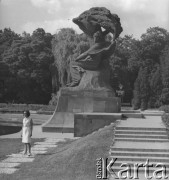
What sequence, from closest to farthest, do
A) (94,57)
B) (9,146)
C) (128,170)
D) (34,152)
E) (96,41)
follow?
(128,170) < (34,152) < (9,146) < (94,57) < (96,41)

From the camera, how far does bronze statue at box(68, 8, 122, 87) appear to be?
62.1 feet

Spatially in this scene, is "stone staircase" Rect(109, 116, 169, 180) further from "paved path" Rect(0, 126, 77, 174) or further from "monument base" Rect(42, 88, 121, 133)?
"monument base" Rect(42, 88, 121, 133)

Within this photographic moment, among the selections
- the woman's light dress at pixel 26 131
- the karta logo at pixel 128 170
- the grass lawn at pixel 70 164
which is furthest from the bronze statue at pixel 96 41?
the karta logo at pixel 128 170

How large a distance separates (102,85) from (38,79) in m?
29.3

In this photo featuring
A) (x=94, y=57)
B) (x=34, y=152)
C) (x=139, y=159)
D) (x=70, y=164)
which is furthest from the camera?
(x=94, y=57)

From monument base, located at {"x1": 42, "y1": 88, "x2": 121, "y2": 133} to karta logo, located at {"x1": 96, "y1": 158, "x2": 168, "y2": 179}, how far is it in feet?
28.6

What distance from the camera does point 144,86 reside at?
4644 cm

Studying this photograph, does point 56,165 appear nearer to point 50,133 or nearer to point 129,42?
point 50,133

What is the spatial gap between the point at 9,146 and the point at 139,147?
4839 millimetres

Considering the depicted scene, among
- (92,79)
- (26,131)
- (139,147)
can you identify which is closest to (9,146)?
(26,131)

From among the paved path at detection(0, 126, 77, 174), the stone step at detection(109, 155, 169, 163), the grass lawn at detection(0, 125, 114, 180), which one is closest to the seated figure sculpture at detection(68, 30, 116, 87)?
the paved path at detection(0, 126, 77, 174)

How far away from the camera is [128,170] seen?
900 cm

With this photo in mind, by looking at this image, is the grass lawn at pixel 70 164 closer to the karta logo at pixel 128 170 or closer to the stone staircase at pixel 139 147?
the karta logo at pixel 128 170

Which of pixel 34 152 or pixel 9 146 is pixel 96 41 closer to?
pixel 9 146
